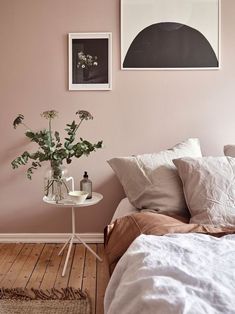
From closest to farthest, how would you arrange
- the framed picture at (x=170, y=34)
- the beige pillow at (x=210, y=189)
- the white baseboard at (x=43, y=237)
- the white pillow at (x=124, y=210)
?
the beige pillow at (x=210, y=189) < the white pillow at (x=124, y=210) < the framed picture at (x=170, y=34) < the white baseboard at (x=43, y=237)

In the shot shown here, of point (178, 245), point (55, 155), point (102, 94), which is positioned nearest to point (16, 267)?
point (55, 155)

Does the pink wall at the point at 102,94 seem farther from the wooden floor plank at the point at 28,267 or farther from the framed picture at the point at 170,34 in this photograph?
the wooden floor plank at the point at 28,267

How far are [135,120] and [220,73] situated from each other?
0.76 meters

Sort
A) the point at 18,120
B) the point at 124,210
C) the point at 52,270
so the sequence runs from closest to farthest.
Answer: the point at 124,210, the point at 52,270, the point at 18,120

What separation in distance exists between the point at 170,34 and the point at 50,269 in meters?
1.97

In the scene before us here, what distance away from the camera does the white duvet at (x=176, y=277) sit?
3.00 feet

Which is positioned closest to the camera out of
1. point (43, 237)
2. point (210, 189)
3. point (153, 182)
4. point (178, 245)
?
point (178, 245)

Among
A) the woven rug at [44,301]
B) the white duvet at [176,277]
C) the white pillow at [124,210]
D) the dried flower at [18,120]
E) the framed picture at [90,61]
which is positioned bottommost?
the woven rug at [44,301]

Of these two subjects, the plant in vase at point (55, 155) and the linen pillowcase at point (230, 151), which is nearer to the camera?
the linen pillowcase at point (230, 151)

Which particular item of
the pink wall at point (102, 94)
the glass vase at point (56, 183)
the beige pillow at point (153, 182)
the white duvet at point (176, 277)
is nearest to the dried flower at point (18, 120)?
the pink wall at point (102, 94)

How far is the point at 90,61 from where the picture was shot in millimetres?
2773

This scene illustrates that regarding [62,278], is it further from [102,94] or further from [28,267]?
[102,94]

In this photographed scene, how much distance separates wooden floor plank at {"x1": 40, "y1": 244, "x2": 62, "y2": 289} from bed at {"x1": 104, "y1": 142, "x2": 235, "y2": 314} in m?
0.66

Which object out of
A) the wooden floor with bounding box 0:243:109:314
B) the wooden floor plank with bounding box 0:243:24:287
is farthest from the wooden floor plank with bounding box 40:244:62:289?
the wooden floor plank with bounding box 0:243:24:287
